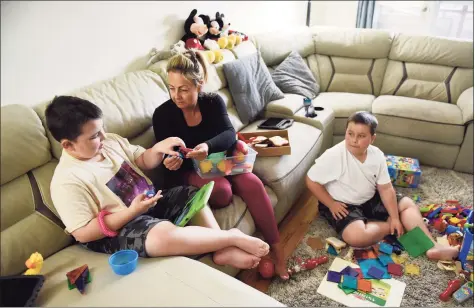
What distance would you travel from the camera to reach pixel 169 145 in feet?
5.24

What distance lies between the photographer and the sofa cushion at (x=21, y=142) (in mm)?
1322

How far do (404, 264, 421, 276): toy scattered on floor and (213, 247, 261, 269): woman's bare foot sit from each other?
840mm

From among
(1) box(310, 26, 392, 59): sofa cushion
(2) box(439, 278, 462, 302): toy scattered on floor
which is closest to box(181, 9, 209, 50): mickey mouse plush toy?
(1) box(310, 26, 392, 59): sofa cushion

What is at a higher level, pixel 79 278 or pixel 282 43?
pixel 282 43

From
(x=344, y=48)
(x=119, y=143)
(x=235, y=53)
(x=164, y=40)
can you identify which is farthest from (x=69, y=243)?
(x=344, y=48)

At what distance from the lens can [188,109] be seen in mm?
1782

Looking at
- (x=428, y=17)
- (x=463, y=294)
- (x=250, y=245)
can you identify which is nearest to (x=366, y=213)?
(x=463, y=294)

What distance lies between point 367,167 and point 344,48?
1731 mm

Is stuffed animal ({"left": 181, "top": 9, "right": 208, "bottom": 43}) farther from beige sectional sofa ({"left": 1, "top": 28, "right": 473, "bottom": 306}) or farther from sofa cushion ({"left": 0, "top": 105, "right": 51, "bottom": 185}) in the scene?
sofa cushion ({"left": 0, "top": 105, "right": 51, "bottom": 185})

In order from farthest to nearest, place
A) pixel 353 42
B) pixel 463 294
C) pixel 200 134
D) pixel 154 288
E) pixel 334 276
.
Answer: pixel 353 42, pixel 200 134, pixel 334 276, pixel 463 294, pixel 154 288

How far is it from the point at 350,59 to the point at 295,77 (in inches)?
25.8

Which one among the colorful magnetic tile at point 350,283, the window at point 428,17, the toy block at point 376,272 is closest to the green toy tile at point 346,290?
the colorful magnetic tile at point 350,283

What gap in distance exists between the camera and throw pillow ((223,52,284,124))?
2434mm

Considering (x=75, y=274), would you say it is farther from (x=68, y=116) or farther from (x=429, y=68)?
(x=429, y=68)
